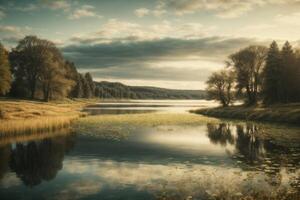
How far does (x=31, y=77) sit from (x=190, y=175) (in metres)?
82.1

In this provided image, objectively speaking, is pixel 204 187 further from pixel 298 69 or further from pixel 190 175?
pixel 298 69

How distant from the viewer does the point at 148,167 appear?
25.0 m

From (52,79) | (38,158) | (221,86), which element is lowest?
(38,158)

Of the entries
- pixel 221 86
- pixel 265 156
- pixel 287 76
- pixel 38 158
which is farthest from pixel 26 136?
pixel 221 86

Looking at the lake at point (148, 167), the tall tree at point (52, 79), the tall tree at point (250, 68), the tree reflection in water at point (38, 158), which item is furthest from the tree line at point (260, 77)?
the tree reflection in water at point (38, 158)

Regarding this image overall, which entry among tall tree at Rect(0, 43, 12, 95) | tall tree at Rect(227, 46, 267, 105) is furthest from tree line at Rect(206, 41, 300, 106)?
tall tree at Rect(0, 43, 12, 95)

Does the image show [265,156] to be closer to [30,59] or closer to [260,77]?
[260,77]

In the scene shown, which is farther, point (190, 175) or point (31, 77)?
point (31, 77)

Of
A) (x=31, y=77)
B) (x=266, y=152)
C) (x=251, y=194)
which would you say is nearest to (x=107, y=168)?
(x=251, y=194)

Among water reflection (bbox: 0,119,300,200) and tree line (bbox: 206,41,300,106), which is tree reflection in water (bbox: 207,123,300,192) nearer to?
water reflection (bbox: 0,119,300,200)

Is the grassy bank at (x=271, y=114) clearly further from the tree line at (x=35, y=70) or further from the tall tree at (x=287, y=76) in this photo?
the tree line at (x=35, y=70)

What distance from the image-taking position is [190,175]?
22.0m

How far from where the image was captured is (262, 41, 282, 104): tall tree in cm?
→ 8475

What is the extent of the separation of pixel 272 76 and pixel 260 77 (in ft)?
21.9
